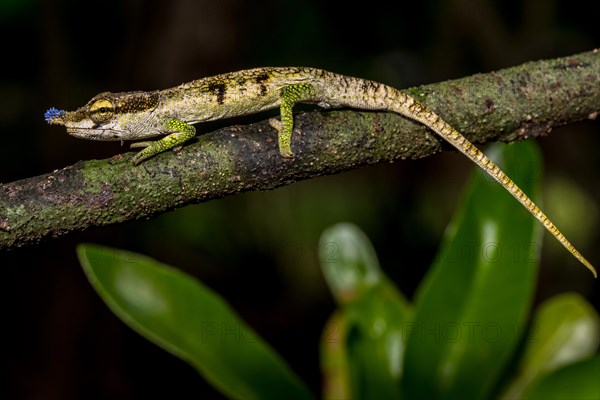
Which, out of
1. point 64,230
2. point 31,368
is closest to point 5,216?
point 64,230

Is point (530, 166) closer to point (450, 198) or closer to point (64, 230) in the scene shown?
point (64, 230)

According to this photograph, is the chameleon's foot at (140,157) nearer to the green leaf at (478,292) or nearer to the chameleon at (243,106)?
the chameleon at (243,106)

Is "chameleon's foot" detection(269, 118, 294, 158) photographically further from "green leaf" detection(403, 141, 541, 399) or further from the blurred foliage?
"green leaf" detection(403, 141, 541, 399)

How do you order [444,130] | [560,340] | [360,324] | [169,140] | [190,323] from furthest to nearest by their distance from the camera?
1. [560,340]
2. [360,324]
3. [190,323]
4. [444,130]
5. [169,140]

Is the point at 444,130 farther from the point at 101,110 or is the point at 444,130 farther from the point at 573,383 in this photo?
the point at 101,110

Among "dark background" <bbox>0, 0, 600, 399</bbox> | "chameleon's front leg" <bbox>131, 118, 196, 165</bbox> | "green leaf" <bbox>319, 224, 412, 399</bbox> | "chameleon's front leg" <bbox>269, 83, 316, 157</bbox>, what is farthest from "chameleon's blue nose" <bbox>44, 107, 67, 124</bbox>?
"dark background" <bbox>0, 0, 600, 399</bbox>

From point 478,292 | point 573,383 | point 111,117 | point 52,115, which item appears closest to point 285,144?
point 111,117

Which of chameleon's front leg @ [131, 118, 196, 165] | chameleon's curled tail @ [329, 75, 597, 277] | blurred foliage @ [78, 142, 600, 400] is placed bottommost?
blurred foliage @ [78, 142, 600, 400]

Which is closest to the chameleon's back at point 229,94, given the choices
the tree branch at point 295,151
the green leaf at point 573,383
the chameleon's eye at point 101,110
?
the chameleon's eye at point 101,110
